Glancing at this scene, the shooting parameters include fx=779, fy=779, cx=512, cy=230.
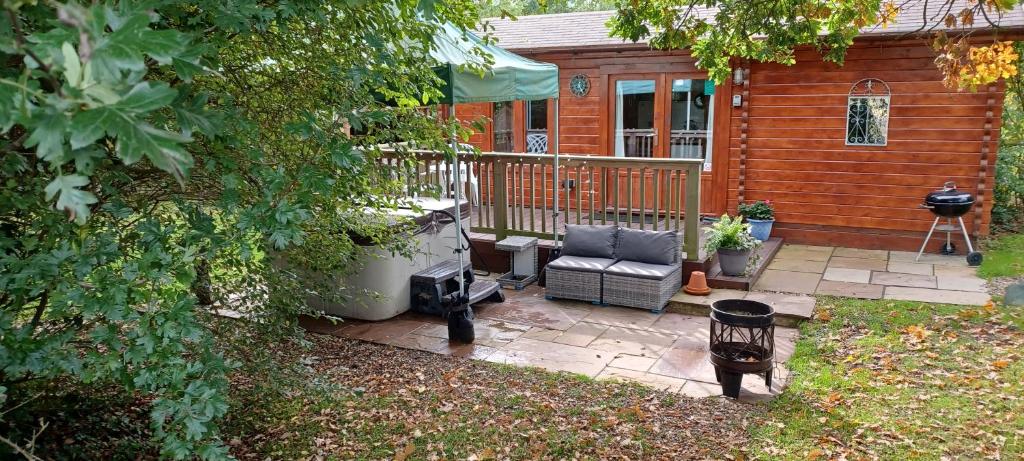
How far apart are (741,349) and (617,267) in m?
2.19

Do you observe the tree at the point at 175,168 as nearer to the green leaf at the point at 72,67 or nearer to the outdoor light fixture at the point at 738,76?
the green leaf at the point at 72,67

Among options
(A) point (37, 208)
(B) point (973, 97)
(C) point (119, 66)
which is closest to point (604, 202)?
(B) point (973, 97)

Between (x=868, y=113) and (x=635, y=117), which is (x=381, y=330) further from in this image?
(x=868, y=113)

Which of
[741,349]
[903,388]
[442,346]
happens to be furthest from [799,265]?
[442,346]

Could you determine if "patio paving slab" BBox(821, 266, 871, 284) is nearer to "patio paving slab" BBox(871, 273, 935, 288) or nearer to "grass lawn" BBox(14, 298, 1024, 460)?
"patio paving slab" BBox(871, 273, 935, 288)

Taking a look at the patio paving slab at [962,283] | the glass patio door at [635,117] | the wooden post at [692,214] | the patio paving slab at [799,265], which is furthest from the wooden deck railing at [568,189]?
the patio paving slab at [962,283]

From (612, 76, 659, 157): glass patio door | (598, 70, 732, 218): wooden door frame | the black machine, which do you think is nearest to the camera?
the black machine

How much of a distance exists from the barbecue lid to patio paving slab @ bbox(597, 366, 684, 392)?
4.74m

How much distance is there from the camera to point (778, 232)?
9734 millimetres

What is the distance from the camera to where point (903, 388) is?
4914 mm

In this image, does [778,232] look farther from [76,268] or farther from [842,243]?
[76,268]

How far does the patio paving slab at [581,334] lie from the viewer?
609 cm

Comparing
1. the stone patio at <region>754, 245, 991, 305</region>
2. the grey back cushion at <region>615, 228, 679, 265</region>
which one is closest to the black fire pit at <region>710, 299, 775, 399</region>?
the grey back cushion at <region>615, 228, 679, 265</region>

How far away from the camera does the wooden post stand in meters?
7.33
